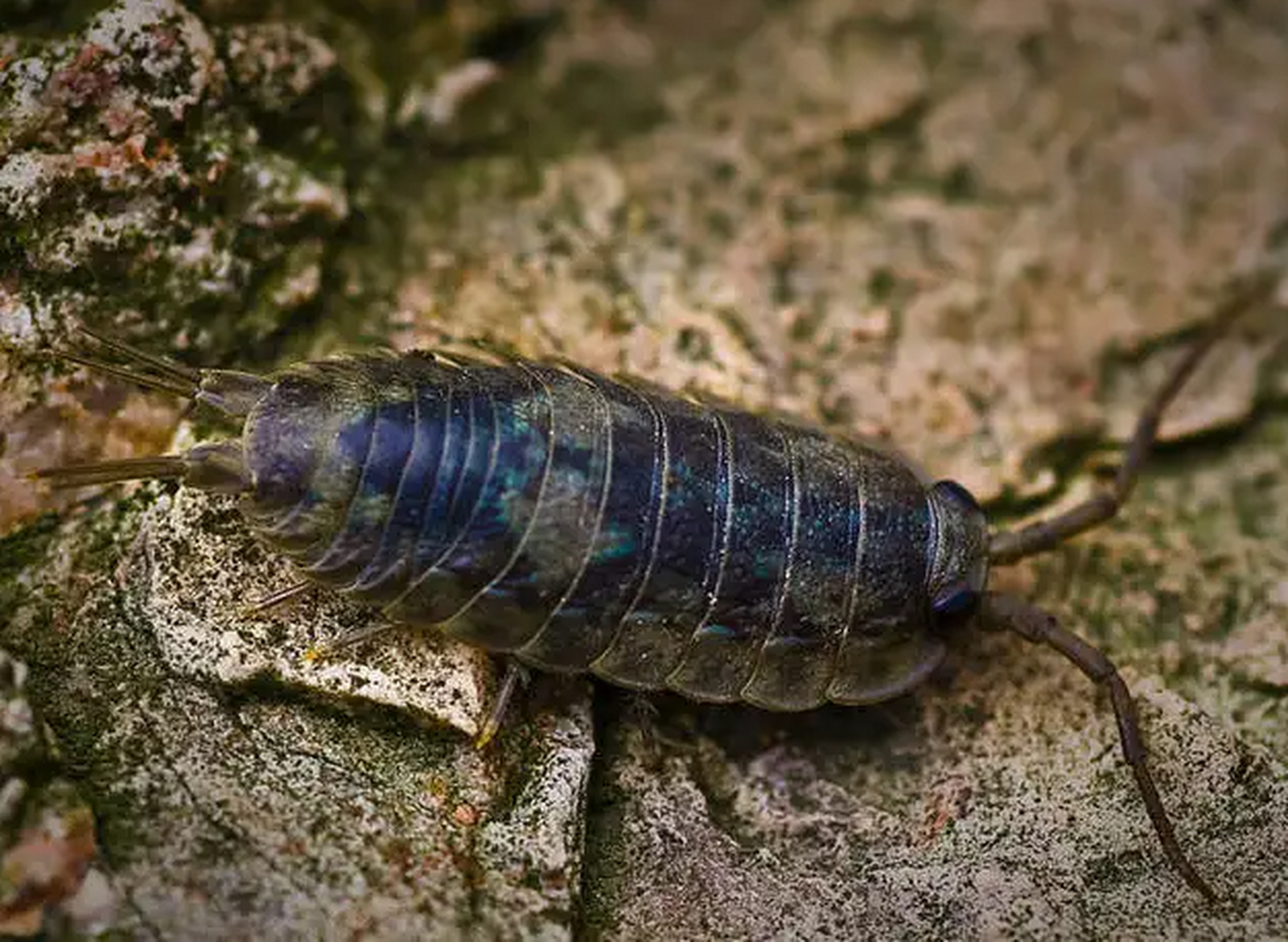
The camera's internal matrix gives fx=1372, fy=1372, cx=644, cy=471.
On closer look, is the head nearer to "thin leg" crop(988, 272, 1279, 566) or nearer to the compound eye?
the compound eye

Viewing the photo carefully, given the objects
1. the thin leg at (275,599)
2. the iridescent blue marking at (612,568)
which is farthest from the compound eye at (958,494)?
the thin leg at (275,599)

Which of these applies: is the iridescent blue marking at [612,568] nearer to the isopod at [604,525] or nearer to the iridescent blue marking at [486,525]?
the isopod at [604,525]

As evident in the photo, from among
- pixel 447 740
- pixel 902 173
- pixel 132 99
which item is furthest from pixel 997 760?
pixel 132 99

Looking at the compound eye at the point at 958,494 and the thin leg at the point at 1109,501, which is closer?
the compound eye at the point at 958,494

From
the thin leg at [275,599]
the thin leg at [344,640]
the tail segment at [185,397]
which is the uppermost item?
the tail segment at [185,397]

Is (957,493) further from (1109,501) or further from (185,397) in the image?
(185,397)
